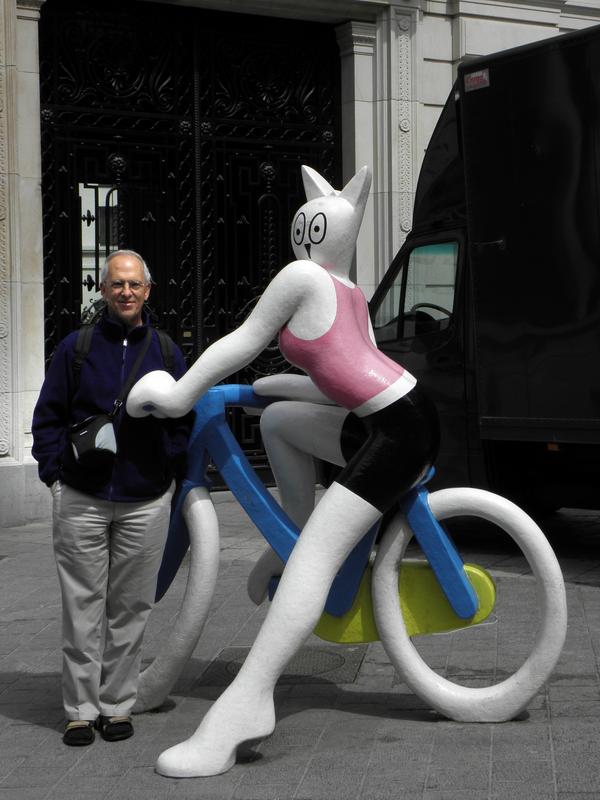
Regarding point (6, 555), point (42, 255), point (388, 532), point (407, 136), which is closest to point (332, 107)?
point (407, 136)

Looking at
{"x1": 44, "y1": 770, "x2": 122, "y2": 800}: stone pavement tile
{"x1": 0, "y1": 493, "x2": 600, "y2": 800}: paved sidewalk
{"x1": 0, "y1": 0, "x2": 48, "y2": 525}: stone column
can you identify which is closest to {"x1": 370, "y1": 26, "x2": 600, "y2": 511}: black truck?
{"x1": 0, "y1": 493, "x2": 600, "y2": 800}: paved sidewalk

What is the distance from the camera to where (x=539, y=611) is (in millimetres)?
5086

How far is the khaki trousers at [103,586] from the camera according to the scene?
16.3 feet

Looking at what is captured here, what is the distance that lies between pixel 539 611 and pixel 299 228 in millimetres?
1636

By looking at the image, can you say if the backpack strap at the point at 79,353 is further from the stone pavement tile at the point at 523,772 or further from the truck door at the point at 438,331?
the truck door at the point at 438,331

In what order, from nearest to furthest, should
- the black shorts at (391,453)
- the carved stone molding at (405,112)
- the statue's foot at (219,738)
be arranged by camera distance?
1. the statue's foot at (219,738)
2. the black shorts at (391,453)
3. the carved stone molding at (405,112)

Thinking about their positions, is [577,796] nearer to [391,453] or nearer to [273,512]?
[391,453]

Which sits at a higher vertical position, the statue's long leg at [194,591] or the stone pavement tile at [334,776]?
the statue's long leg at [194,591]

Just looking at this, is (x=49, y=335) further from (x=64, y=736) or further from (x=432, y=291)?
(x=64, y=736)

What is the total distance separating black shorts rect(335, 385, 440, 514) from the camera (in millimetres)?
4906

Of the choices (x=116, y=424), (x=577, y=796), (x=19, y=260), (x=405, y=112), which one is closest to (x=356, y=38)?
(x=405, y=112)

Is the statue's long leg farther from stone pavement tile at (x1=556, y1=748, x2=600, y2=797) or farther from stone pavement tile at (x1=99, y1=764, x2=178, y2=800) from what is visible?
stone pavement tile at (x1=556, y1=748, x2=600, y2=797)

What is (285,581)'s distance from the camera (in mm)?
4867

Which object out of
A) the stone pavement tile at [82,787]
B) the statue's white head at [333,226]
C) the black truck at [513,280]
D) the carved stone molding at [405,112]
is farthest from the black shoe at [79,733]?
the carved stone molding at [405,112]
